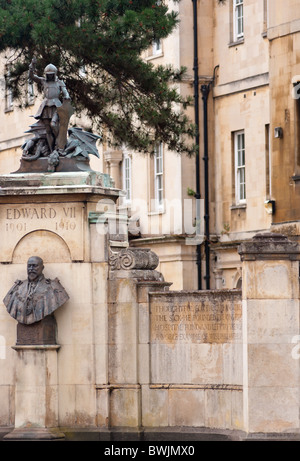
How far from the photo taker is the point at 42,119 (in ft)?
76.4

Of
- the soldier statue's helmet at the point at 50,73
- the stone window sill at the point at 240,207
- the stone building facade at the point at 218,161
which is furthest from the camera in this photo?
the stone window sill at the point at 240,207

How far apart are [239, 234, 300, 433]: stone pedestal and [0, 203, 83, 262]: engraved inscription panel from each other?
8.71 ft

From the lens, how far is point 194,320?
857 inches

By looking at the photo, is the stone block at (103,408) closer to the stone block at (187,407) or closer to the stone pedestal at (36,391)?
the stone pedestal at (36,391)

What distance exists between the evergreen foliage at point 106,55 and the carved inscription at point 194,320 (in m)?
10.2

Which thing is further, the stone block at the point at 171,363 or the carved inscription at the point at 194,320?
the stone block at the point at 171,363

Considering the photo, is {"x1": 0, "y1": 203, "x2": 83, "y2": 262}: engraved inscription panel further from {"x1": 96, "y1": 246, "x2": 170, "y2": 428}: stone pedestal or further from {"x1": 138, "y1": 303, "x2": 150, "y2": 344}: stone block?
{"x1": 138, "y1": 303, "x2": 150, "y2": 344}: stone block

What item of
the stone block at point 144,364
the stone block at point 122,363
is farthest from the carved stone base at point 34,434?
the stone block at point 144,364

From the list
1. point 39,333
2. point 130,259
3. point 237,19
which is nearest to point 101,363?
point 39,333

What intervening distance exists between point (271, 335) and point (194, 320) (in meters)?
1.46

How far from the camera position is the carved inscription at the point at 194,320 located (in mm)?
21422

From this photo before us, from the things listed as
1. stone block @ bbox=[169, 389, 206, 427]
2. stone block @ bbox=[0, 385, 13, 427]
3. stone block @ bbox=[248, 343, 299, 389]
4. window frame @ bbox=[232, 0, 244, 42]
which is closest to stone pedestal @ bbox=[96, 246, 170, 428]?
stone block @ bbox=[169, 389, 206, 427]
